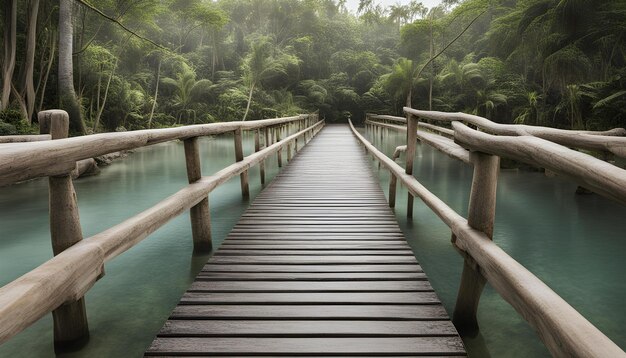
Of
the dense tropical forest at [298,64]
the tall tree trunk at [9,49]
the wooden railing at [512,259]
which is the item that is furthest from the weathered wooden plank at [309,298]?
the tall tree trunk at [9,49]

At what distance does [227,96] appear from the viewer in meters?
23.6

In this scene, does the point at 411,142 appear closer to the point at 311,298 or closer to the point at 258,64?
the point at 311,298

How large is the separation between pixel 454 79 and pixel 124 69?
17.7m

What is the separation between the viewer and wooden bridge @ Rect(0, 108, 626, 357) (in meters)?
1.26

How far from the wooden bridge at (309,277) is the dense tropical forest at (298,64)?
2889 mm

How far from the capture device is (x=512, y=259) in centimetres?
168

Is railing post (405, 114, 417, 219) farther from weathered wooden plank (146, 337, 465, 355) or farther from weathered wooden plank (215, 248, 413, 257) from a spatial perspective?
weathered wooden plank (146, 337, 465, 355)

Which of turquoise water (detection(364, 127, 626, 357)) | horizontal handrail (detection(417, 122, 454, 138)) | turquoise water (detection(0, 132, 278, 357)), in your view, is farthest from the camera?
horizontal handrail (detection(417, 122, 454, 138))

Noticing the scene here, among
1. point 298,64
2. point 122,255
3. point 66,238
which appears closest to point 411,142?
point 122,255

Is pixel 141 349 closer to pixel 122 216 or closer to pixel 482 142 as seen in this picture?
pixel 482 142

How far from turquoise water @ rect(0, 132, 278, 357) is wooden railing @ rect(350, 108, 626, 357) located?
6.37 feet

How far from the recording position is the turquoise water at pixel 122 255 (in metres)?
2.62

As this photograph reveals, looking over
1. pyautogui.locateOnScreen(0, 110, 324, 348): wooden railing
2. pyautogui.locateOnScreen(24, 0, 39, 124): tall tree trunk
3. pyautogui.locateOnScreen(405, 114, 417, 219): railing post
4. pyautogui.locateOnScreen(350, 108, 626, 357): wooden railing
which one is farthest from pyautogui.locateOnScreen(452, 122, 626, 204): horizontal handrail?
pyautogui.locateOnScreen(24, 0, 39, 124): tall tree trunk

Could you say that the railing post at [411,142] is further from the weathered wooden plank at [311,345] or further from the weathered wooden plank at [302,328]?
the weathered wooden plank at [311,345]
